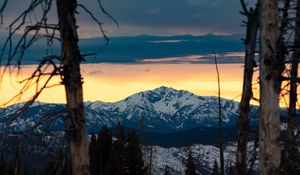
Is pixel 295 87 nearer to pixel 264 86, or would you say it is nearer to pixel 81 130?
pixel 264 86

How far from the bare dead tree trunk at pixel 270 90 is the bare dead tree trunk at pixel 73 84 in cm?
313

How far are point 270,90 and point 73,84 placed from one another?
3389 millimetres

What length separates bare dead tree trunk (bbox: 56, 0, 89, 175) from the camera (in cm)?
850

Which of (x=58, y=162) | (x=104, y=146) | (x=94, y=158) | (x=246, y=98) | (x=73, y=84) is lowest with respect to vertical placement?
(x=94, y=158)

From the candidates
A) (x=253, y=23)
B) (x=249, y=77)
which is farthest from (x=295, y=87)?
(x=253, y=23)

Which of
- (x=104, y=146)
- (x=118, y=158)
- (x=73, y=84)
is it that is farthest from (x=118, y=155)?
(x=73, y=84)

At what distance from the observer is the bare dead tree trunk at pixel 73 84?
27.9 ft

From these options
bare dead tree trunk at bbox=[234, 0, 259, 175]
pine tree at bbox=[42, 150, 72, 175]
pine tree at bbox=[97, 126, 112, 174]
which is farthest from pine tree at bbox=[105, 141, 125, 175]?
pine tree at bbox=[42, 150, 72, 175]

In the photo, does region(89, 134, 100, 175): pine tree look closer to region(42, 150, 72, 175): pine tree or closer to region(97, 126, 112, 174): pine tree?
region(97, 126, 112, 174): pine tree

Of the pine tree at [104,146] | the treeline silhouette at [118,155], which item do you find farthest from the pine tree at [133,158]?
the pine tree at [104,146]

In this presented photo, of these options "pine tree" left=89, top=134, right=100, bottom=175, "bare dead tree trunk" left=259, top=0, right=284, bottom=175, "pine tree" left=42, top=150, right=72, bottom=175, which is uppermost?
"bare dead tree trunk" left=259, top=0, right=284, bottom=175

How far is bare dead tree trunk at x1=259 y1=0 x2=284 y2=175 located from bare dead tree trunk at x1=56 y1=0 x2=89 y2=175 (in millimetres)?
3127

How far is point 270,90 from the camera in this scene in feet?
31.6

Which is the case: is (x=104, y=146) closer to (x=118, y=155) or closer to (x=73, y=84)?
(x=118, y=155)
